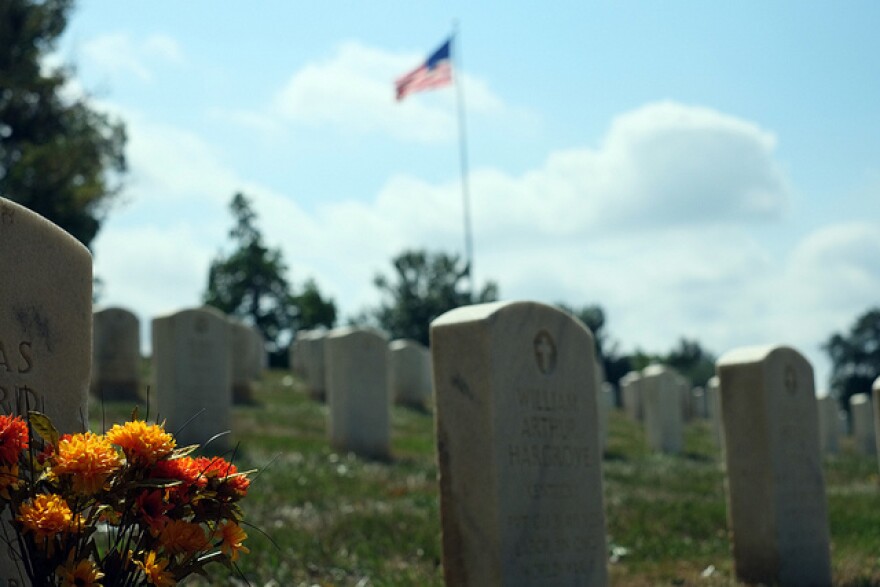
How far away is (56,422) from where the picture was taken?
477cm

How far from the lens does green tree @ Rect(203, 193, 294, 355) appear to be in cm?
6950

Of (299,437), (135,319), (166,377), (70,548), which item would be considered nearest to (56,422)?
(70,548)

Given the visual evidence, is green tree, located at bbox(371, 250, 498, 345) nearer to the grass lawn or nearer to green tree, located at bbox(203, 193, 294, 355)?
green tree, located at bbox(203, 193, 294, 355)

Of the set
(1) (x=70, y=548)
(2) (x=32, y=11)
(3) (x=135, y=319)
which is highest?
(2) (x=32, y=11)

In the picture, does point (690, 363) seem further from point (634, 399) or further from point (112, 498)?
point (112, 498)

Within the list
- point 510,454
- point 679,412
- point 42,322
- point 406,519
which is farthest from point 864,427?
point 42,322

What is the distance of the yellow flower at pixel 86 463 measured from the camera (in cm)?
343

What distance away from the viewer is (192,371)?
53.2 feet

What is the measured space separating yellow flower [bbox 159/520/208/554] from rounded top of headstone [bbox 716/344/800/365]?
7.46 meters

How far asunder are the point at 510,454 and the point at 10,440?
14.2ft

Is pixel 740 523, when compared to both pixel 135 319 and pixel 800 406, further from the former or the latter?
pixel 135 319

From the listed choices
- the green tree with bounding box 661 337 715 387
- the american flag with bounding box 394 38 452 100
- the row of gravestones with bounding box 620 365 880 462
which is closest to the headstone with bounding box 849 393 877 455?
the row of gravestones with bounding box 620 365 880 462

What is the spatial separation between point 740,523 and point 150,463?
7641 mm

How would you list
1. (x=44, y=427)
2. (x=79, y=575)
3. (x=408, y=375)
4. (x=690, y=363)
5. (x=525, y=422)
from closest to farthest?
(x=79, y=575) → (x=44, y=427) → (x=525, y=422) → (x=408, y=375) → (x=690, y=363)
